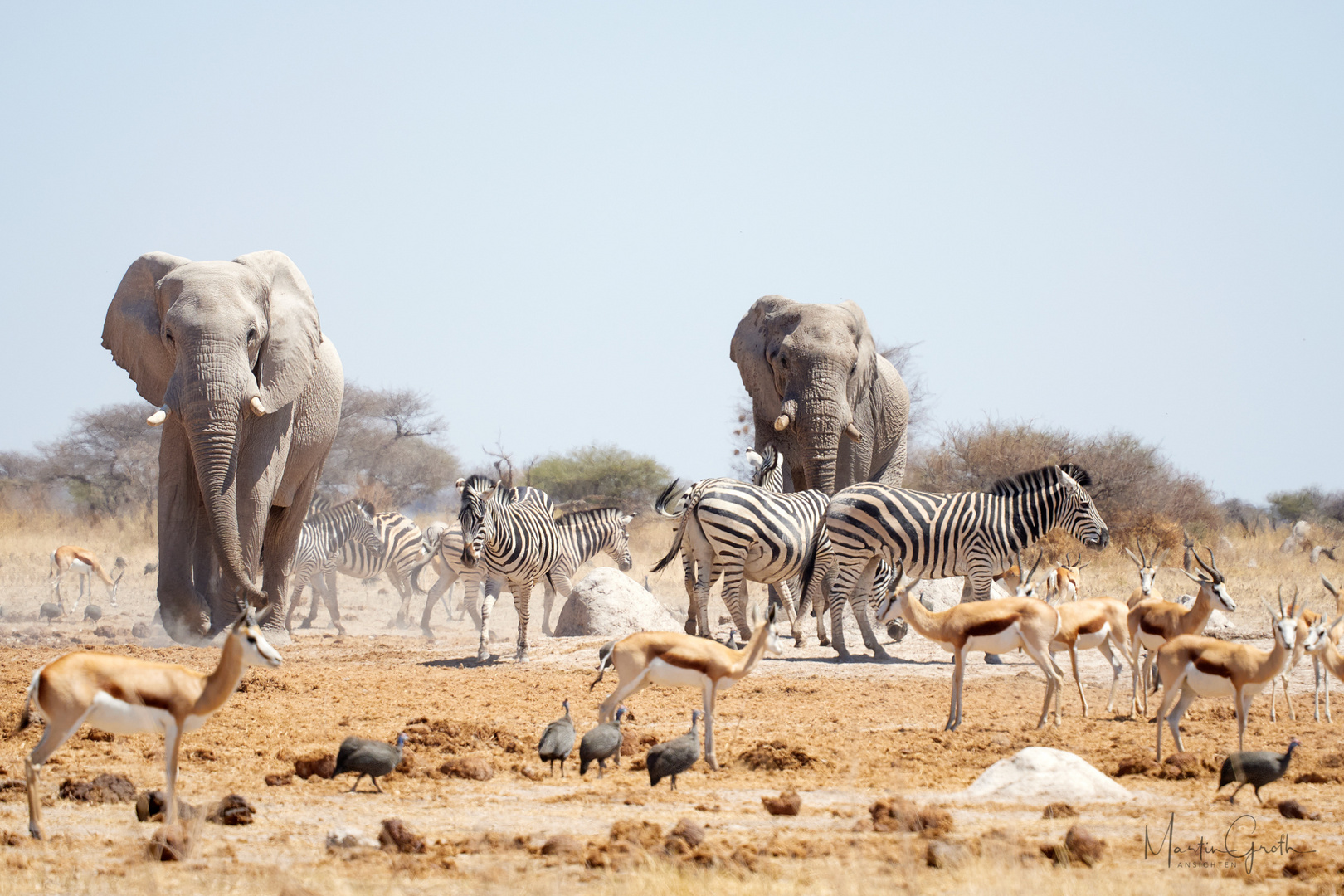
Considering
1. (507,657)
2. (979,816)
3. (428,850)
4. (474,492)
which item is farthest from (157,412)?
(979,816)

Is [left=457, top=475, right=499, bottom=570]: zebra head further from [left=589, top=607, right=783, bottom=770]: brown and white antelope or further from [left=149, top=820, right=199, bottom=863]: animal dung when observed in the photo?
[left=149, top=820, right=199, bottom=863]: animal dung

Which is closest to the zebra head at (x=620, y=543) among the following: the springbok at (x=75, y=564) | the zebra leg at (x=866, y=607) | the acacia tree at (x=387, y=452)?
the zebra leg at (x=866, y=607)

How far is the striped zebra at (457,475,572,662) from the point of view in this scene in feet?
42.0

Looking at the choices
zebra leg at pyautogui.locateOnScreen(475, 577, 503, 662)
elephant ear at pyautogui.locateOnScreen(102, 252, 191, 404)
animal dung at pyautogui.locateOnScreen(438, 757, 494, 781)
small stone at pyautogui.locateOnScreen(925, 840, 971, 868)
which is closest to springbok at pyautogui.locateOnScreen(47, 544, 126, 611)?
elephant ear at pyautogui.locateOnScreen(102, 252, 191, 404)

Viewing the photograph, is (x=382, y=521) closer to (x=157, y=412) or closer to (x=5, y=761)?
(x=157, y=412)

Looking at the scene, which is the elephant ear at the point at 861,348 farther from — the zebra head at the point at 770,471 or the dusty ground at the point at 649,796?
the dusty ground at the point at 649,796

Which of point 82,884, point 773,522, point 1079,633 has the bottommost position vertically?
point 82,884

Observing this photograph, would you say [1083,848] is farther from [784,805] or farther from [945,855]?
[784,805]

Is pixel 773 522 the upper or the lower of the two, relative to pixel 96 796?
upper

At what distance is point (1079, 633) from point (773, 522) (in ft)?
14.6

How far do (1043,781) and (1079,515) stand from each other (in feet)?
24.5

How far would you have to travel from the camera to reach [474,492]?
12805 millimetres

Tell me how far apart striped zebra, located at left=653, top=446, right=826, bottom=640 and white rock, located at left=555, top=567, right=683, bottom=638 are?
5.17 ft

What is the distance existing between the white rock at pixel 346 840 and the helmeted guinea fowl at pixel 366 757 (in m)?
0.98
